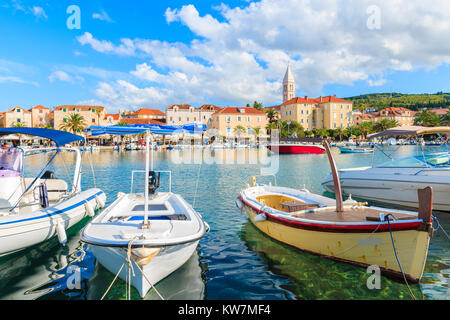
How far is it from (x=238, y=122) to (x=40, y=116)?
236ft

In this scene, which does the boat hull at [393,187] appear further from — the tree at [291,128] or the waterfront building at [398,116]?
the waterfront building at [398,116]

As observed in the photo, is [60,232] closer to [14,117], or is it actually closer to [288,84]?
[14,117]

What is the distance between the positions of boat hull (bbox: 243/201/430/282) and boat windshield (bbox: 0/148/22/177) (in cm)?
888

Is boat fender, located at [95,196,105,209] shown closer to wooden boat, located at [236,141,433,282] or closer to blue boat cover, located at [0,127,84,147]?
blue boat cover, located at [0,127,84,147]

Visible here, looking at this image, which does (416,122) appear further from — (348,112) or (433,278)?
(433,278)

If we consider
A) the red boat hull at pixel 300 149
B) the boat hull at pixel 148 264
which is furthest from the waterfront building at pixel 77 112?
the boat hull at pixel 148 264

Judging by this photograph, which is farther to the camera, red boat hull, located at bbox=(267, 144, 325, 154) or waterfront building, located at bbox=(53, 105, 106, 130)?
waterfront building, located at bbox=(53, 105, 106, 130)

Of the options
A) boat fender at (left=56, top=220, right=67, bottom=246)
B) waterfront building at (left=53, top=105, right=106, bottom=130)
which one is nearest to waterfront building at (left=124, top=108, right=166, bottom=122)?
waterfront building at (left=53, top=105, right=106, bottom=130)

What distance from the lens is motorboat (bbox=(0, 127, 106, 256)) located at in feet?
25.0

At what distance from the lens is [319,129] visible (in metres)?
106

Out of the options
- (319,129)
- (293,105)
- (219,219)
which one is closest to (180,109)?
(293,105)

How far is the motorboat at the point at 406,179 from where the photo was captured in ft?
40.6
